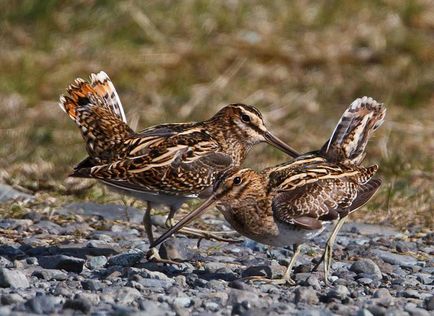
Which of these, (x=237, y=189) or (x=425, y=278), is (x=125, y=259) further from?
(x=425, y=278)

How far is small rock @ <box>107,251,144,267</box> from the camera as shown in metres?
7.04

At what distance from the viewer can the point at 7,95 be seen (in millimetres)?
11891

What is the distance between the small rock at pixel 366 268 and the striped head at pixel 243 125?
52.5 inches

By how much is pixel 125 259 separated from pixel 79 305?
62.1 inches

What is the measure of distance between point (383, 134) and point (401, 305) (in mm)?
5492

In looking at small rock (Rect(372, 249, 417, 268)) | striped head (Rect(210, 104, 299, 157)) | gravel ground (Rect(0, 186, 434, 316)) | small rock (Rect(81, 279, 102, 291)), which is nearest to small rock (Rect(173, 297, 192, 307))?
gravel ground (Rect(0, 186, 434, 316))

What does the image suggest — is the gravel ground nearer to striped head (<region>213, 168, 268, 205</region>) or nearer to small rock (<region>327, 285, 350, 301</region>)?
small rock (<region>327, 285, 350, 301</region>)

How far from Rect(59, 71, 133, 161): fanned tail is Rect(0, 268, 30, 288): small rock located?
151 cm

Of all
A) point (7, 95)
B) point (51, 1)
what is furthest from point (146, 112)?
point (51, 1)

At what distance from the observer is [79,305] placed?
217 inches

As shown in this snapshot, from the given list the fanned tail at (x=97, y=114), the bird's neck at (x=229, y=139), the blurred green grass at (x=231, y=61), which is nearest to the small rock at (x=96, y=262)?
the fanned tail at (x=97, y=114)

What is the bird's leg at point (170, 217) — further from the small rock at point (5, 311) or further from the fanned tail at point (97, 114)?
the small rock at point (5, 311)

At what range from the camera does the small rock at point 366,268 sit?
7.00m

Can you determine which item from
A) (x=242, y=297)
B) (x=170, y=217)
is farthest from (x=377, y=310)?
(x=170, y=217)
